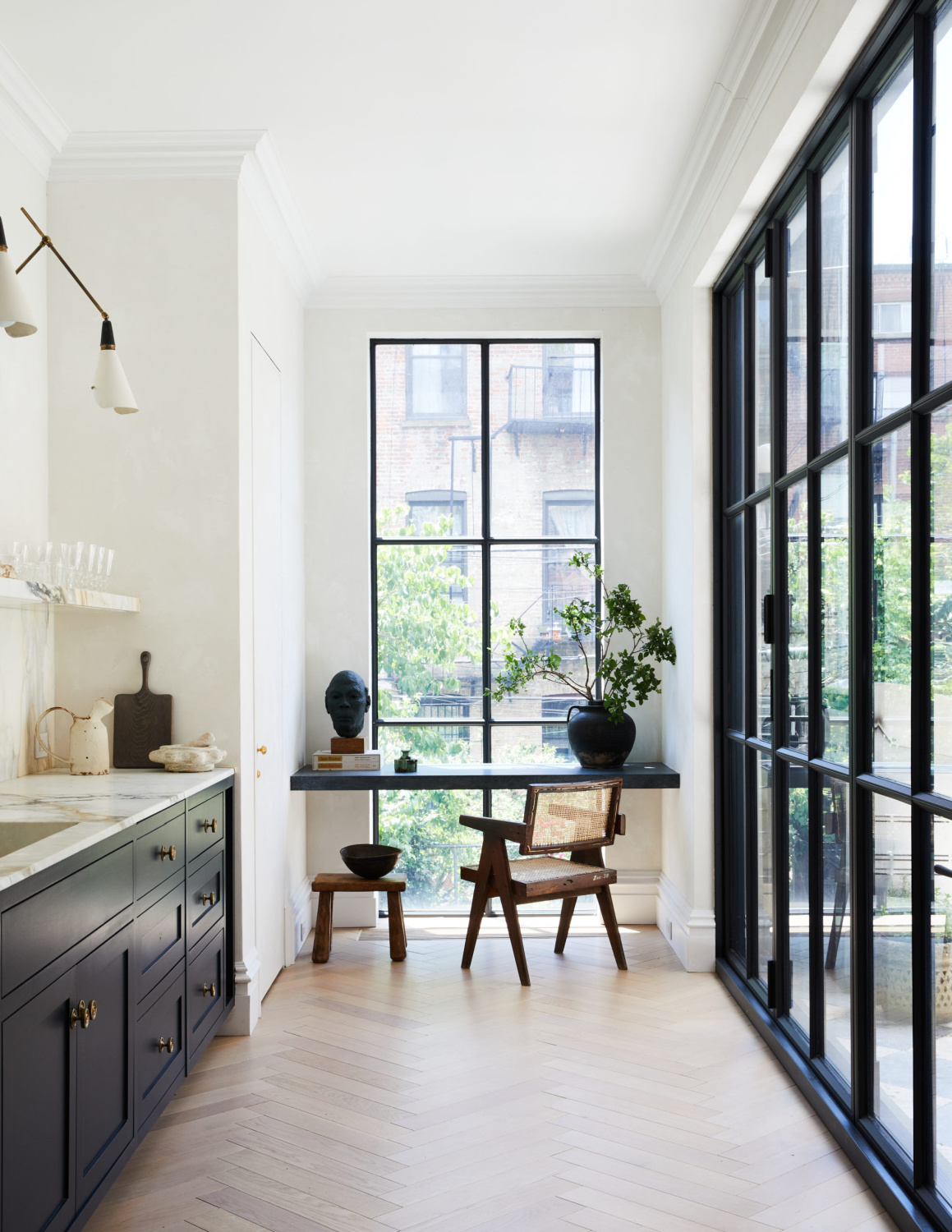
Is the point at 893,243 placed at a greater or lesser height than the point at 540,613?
greater

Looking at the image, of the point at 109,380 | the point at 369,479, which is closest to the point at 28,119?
the point at 109,380

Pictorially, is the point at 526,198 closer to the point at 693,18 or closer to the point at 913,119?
the point at 693,18

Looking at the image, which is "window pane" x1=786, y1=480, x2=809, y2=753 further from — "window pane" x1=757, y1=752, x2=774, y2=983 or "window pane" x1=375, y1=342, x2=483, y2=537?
"window pane" x1=375, y1=342, x2=483, y2=537

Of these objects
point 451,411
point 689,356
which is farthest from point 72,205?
point 689,356

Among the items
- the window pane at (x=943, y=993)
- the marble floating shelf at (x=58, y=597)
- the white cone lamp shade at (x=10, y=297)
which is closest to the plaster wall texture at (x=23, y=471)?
the marble floating shelf at (x=58, y=597)

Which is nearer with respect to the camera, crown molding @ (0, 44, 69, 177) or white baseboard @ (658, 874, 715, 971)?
crown molding @ (0, 44, 69, 177)

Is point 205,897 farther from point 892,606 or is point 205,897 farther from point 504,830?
point 892,606

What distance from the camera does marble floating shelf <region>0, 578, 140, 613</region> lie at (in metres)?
2.51

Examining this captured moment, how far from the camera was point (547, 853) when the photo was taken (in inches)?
154

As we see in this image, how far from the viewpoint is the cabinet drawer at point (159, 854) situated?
8.02 ft

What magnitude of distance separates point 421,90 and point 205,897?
2.63 m

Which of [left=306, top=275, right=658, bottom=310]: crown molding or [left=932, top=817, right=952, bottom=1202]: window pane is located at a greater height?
[left=306, top=275, right=658, bottom=310]: crown molding

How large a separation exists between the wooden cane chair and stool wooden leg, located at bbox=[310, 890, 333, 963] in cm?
60

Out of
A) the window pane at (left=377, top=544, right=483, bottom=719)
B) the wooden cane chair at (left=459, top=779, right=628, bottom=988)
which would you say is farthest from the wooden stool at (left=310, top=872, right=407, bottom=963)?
the window pane at (left=377, top=544, right=483, bottom=719)
